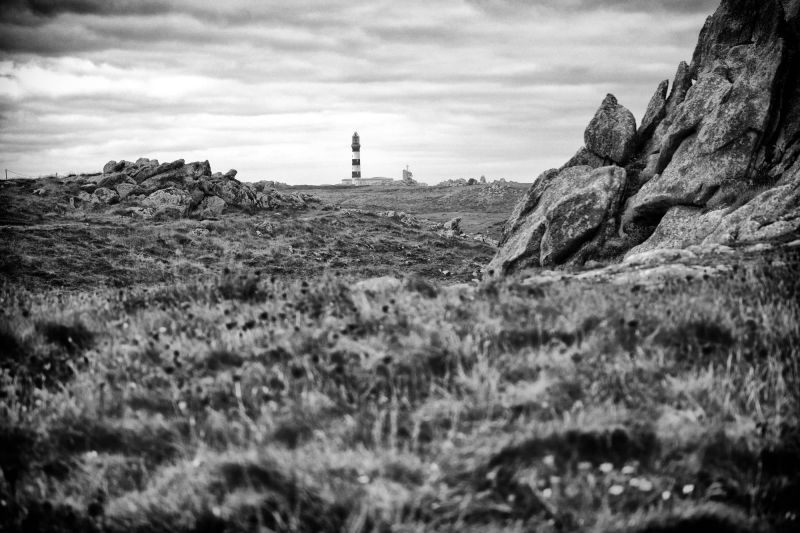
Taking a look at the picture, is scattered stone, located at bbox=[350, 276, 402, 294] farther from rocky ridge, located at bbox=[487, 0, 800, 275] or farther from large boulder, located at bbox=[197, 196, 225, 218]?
large boulder, located at bbox=[197, 196, 225, 218]

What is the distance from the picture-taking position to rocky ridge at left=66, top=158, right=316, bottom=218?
182 ft

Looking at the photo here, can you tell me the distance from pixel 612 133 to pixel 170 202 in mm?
Answer: 44574

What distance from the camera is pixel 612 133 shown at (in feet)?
107

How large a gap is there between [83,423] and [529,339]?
4585 mm

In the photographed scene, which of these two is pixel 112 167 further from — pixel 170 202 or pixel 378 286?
pixel 378 286

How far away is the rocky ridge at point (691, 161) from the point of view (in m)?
23.1

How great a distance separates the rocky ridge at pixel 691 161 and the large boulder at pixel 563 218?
6 centimetres

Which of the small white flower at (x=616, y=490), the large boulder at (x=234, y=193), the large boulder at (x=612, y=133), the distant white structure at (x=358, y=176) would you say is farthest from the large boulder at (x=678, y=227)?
the distant white structure at (x=358, y=176)

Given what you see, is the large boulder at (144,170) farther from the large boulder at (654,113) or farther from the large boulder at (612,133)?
the large boulder at (654,113)

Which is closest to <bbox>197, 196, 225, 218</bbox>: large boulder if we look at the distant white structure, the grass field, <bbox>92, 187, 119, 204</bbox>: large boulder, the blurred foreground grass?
<bbox>92, 187, 119, 204</bbox>: large boulder

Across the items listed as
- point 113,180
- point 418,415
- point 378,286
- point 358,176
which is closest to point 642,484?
point 418,415

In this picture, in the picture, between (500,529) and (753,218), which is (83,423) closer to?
(500,529)

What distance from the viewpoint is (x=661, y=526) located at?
3.43 meters

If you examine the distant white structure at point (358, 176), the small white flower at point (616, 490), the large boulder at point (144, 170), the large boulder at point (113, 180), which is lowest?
the small white flower at point (616, 490)
